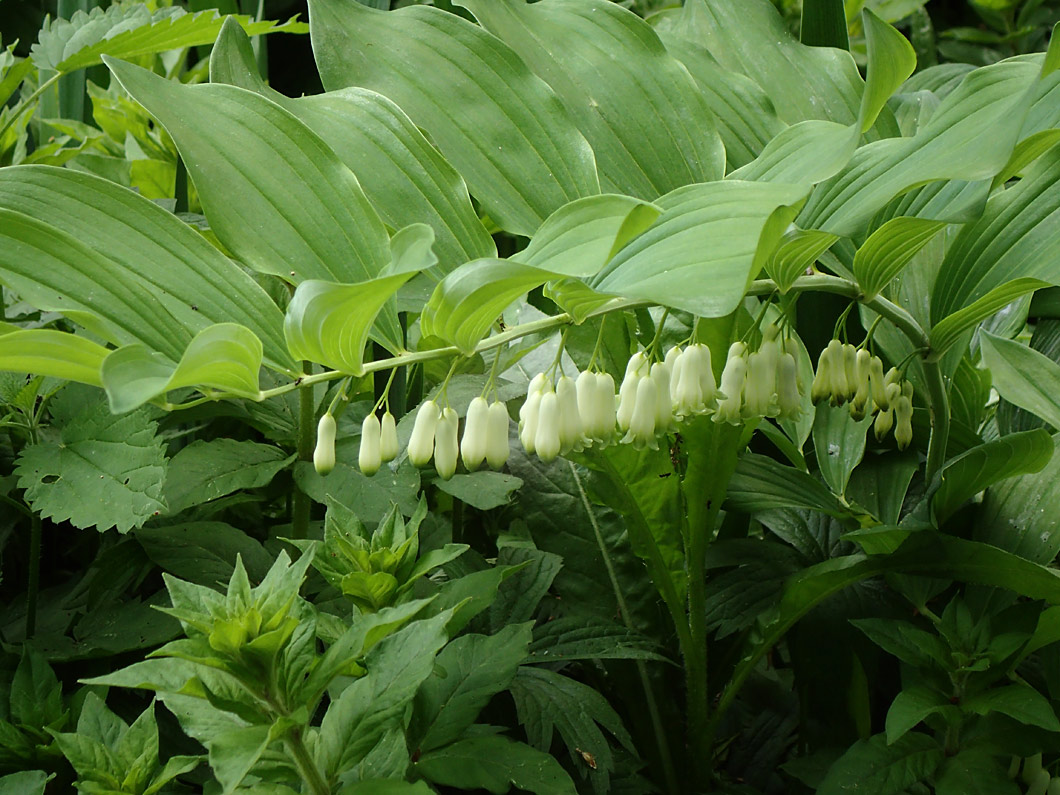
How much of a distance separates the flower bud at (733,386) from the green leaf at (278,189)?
35 cm

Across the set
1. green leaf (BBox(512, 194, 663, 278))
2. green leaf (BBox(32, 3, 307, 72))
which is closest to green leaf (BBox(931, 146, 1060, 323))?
green leaf (BBox(512, 194, 663, 278))

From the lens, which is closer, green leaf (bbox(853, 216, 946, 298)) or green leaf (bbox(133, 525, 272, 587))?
green leaf (bbox(853, 216, 946, 298))

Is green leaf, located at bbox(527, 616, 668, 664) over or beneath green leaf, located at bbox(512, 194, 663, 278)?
beneath

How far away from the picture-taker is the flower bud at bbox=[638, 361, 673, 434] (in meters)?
0.85

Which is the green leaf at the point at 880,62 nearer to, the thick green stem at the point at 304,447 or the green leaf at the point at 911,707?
the green leaf at the point at 911,707

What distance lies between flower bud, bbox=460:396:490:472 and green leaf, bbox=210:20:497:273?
143 mm

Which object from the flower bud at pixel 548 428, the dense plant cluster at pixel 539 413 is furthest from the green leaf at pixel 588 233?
the flower bud at pixel 548 428

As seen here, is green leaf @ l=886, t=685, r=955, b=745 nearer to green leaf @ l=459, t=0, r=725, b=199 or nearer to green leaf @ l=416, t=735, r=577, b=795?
green leaf @ l=416, t=735, r=577, b=795

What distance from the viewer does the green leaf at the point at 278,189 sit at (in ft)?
2.56

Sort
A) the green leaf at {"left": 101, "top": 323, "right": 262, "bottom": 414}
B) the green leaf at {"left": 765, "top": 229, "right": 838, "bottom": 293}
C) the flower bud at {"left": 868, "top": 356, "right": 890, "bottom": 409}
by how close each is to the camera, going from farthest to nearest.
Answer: the flower bud at {"left": 868, "top": 356, "right": 890, "bottom": 409}
the green leaf at {"left": 765, "top": 229, "right": 838, "bottom": 293}
the green leaf at {"left": 101, "top": 323, "right": 262, "bottom": 414}

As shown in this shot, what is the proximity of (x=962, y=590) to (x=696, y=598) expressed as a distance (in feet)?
1.13

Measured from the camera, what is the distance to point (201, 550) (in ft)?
3.23

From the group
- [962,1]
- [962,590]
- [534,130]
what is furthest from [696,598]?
[962,1]

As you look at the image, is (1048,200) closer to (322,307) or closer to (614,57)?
(614,57)
